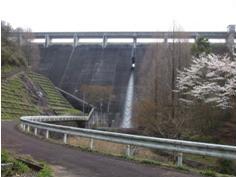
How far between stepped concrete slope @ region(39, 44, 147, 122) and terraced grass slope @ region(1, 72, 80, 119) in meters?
6.80

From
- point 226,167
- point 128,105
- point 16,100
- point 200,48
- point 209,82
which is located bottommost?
point 226,167

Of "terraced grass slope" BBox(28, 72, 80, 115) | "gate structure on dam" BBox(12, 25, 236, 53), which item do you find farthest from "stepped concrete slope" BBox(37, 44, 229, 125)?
"terraced grass slope" BBox(28, 72, 80, 115)

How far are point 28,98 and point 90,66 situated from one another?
26434 millimetres

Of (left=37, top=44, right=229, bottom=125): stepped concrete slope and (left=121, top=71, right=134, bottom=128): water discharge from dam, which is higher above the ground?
(left=37, top=44, right=229, bottom=125): stepped concrete slope

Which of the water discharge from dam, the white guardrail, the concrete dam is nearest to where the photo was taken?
the white guardrail

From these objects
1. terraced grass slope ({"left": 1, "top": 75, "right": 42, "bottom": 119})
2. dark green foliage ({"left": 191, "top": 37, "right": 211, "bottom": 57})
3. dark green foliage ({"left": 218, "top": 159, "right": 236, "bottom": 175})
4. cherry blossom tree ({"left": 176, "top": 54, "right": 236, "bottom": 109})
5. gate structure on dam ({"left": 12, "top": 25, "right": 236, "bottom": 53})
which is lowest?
dark green foliage ({"left": 218, "top": 159, "right": 236, "bottom": 175})

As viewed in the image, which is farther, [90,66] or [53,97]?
[90,66]

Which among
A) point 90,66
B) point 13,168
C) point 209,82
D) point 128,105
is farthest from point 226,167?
point 90,66

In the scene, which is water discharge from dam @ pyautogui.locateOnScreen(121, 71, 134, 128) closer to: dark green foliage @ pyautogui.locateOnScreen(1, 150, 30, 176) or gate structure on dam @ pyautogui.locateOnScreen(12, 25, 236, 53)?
gate structure on dam @ pyautogui.locateOnScreen(12, 25, 236, 53)

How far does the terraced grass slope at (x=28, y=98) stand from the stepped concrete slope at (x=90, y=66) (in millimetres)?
6801

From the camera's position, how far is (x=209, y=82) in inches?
1383

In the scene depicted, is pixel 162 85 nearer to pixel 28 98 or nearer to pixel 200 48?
pixel 200 48

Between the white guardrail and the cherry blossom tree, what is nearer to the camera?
the white guardrail

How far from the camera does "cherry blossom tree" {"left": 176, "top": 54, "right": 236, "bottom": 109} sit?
1228 inches
